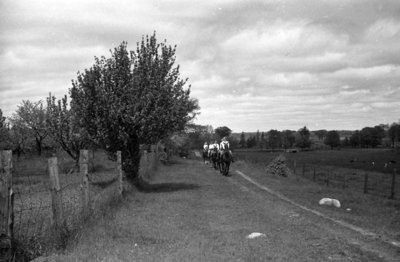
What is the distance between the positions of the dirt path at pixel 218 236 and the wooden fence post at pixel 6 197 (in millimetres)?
922

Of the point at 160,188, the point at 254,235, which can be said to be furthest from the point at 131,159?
the point at 254,235

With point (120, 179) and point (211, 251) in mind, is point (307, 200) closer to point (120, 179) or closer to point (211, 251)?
point (120, 179)

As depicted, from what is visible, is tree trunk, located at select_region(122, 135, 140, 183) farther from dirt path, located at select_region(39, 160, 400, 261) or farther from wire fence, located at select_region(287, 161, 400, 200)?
wire fence, located at select_region(287, 161, 400, 200)

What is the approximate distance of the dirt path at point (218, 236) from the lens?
8062mm

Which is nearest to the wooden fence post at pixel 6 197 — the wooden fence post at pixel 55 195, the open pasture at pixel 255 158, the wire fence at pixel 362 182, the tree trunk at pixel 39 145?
the wooden fence post at pixel 55 195

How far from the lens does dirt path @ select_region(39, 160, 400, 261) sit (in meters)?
8.06

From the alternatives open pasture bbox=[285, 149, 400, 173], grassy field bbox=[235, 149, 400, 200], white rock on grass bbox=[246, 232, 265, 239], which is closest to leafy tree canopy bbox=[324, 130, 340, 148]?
open pasture bbox=[285, 149, 400, 173]

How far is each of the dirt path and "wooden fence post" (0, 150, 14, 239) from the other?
3.03 feet

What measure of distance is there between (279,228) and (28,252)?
6.22 meters

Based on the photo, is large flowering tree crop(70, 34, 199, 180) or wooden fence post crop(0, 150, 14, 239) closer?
wooden fence post crop(0, 150, 14, 239)

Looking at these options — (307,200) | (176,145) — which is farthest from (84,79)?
(176,145)

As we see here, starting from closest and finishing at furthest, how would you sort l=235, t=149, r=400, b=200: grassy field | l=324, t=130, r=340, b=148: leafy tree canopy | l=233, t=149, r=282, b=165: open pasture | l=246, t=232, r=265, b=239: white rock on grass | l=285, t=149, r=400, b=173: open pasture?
l=246, t=232, r=265, b=239: white rock on grass
l=235, t=149, r=400, b=200: grassy field
l=233, t=149, r=282, b=165: open pasture
l=285, t=149, r=400, b=173: open pasture
l=324, t=130, r=340, b=148: leafy tree canopy

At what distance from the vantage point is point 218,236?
32.6 feet

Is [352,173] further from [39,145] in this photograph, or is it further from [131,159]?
[39,145]
